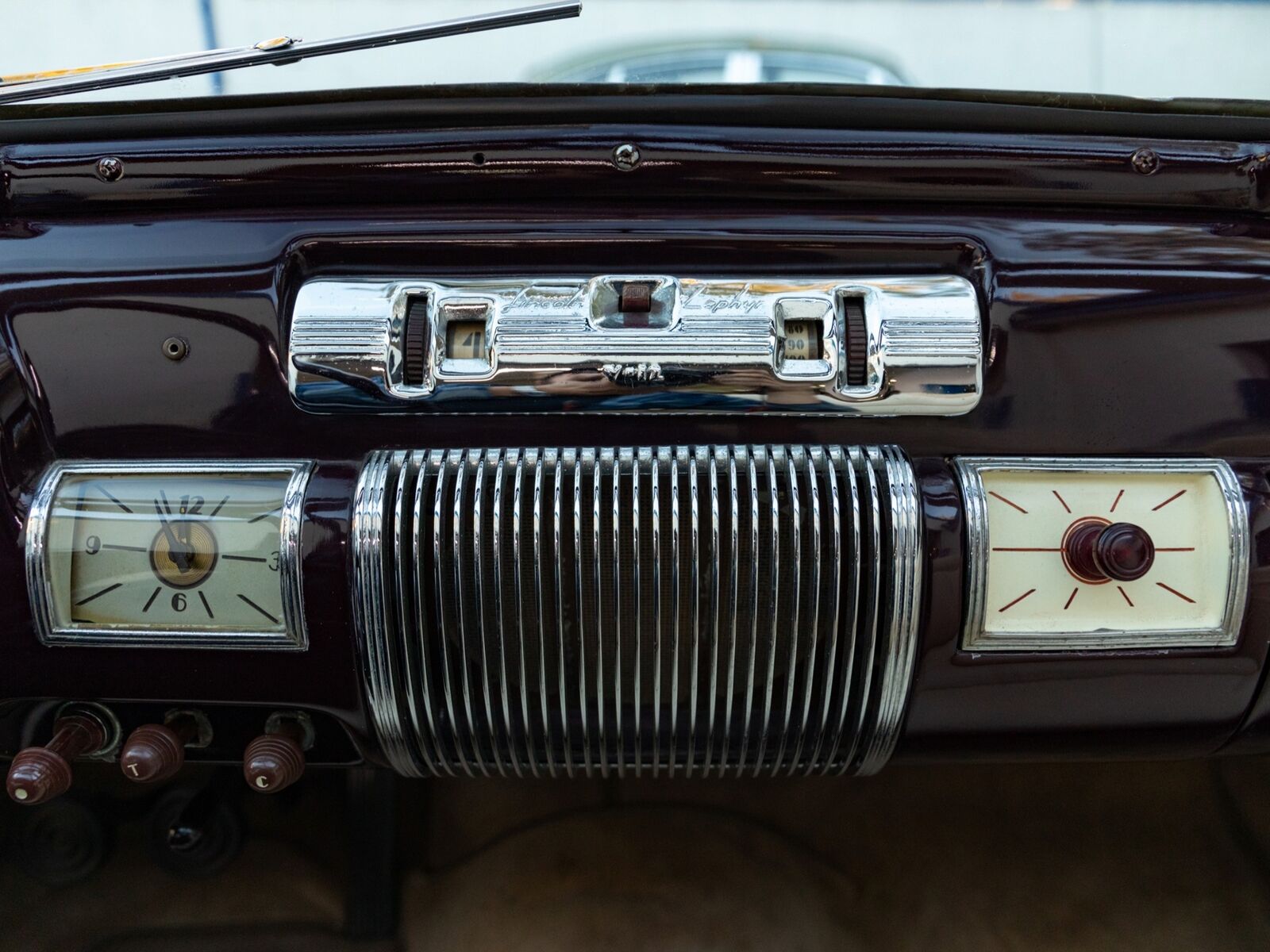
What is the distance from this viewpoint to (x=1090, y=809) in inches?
61.4

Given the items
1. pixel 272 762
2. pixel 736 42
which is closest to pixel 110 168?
pixel 272 762

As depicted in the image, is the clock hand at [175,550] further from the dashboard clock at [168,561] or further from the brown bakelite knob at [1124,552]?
the brown bakelite knob at [1124,552]

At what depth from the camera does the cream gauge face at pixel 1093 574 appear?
3.35ft

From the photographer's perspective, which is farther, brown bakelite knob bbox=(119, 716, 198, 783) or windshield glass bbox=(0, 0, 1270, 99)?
windshield glass bbox=(0, 0, 1270, 99)

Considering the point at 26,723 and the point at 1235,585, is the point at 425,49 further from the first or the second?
the point at 1235,585

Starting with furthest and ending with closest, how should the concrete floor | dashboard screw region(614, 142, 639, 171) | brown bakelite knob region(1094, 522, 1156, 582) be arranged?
1. the concrete floor
2. dashboard screw region(614, 142, 639, 171)
3. brown bakelite knob region(1094, 522, 1156, 582)

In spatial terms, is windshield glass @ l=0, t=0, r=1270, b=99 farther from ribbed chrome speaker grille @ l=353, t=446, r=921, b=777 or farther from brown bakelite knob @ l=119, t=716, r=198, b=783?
brown bakelite knob @ l=119, t=716, r=198, b=783

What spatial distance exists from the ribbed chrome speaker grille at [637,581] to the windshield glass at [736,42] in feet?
2.15

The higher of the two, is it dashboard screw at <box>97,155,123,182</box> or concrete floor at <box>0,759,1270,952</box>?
dashboard screw at <box>97,155,123,182</box>

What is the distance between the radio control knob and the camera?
0.98 m

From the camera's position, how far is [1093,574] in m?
1.01

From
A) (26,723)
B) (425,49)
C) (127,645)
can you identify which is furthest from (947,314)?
(26,723)

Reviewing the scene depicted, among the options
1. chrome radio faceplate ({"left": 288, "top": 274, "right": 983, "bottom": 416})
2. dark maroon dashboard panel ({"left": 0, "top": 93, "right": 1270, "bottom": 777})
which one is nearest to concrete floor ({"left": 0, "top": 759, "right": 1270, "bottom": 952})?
dark maroon dashboard panel ({"left": 0, "top": 93, "right": 1270, "bottom": 777})

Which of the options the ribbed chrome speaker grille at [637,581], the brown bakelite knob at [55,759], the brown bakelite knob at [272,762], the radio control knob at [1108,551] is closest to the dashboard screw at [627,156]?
the ribbed chrome speaker grille at [637,581]
